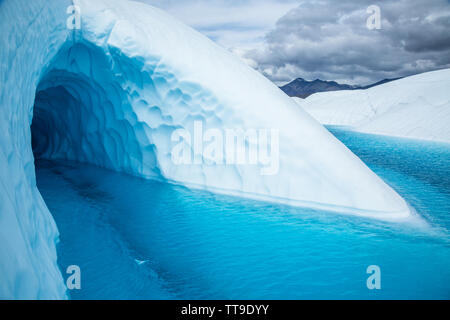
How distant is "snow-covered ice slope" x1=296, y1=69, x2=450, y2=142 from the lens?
22.5 meters

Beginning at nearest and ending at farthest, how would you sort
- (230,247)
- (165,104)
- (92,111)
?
(230,247) < (165,104) < (92,111)

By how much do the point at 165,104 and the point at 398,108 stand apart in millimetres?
26657

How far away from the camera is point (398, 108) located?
28.3m

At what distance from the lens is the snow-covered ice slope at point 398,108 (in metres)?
22.5

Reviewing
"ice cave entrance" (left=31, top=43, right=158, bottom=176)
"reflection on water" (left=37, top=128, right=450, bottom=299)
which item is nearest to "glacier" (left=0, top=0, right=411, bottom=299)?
"ice cave entrance" (left=31, top=43, right=158, bottom=176)

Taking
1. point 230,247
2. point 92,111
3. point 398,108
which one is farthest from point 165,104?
point 398,108

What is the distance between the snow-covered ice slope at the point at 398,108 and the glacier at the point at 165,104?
58.6ft

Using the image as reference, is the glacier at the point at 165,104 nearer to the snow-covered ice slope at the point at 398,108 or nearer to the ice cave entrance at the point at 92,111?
the ice cave entrance at the point at 92,111

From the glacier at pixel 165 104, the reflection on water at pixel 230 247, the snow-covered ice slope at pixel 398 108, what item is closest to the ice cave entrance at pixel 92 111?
the glacier at pixel 165 104

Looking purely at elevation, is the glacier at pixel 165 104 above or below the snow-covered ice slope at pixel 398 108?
below

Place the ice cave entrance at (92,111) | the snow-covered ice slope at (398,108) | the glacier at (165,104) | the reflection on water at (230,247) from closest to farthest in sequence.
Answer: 1. the reflection on water at (230,247)
2. the glacier at (165,104)
3. the ice cave entrance at (92,111)
4. the snow-covered ice slope at (398,108)

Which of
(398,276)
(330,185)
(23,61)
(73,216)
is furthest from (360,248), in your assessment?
(23,61)

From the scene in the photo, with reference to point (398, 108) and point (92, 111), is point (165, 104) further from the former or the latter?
point (398, 108)
